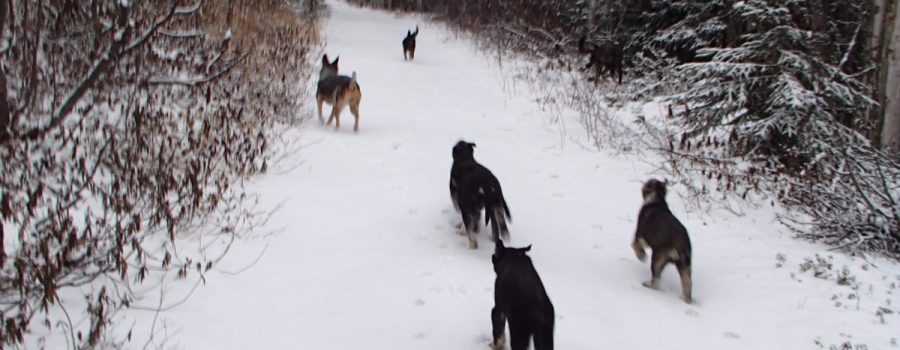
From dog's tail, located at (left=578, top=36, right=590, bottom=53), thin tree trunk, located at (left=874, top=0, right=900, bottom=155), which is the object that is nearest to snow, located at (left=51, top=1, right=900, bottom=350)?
thin tree trunk, located at (left=874, top=0, right=900, bottom=155)

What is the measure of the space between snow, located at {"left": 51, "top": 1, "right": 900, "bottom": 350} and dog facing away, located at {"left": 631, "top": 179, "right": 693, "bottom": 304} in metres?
0.22

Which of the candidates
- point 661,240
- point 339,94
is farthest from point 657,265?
point 339,94

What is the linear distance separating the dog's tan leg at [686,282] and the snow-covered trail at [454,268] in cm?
8

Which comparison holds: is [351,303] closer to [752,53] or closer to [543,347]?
[543,347]

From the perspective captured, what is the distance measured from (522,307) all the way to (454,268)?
1.82m

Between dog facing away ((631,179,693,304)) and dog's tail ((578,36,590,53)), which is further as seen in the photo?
dog's tail ((578,36,590,53))

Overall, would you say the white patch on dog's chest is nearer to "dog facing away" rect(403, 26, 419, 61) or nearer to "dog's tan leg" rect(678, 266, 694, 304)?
"dog's tan leg" rect(678, 266, 694, 304)

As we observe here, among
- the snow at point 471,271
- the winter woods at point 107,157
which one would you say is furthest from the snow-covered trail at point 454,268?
the winter woods at point 107,157

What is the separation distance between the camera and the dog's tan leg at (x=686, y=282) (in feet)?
17.3

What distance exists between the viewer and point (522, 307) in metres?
3.76

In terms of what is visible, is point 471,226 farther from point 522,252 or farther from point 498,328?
point 498,328

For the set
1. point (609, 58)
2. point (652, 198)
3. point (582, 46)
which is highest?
point (582, 46)

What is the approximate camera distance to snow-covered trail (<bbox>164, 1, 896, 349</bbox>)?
4.44 meters

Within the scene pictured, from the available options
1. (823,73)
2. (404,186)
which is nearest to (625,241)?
(404,186)
